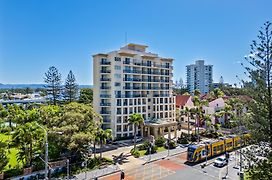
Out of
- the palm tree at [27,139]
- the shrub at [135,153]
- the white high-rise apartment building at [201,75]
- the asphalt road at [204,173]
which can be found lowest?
the asphalt road at [204,173]

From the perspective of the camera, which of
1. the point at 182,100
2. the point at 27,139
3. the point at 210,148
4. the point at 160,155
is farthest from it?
the point at 182,100

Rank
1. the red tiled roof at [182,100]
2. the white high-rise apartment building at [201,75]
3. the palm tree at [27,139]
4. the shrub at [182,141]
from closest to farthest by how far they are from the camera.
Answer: the palm tree at [27,139]
the shrub at [182,141]
the red tiled roof at [182,100]
the white high-rise apartment building at [201,75]

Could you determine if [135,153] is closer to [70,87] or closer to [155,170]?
[155,170]

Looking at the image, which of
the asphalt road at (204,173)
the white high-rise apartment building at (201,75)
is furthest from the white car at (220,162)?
the white high-rise apartment building at (201,75)

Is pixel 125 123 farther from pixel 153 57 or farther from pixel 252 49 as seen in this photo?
pixel 252 49

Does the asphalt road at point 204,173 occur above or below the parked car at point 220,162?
below

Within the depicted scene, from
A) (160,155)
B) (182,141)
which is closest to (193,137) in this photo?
(182,141)

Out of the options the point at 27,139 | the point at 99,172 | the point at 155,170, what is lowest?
the point at 155,170

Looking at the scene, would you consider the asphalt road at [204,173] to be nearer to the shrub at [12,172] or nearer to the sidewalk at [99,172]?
the sidewalk at [99,172]
